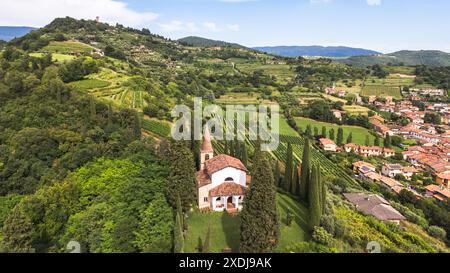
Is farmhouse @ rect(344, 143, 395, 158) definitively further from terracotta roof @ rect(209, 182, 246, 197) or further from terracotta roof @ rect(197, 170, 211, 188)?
terracotta roof @ rect(197, 170, 211, 188)

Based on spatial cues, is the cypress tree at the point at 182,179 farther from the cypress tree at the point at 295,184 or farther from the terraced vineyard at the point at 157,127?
the terraced vineyard at the point at 157,127

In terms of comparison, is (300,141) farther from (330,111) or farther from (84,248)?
(84,248)

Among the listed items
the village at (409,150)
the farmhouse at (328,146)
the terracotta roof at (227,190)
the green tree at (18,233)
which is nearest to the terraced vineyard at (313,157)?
the farmhouse at (328,146)

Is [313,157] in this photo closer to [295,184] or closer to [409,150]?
[295,184]

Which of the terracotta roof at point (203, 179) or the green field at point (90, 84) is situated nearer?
the terracotta roof at point (203, 179)

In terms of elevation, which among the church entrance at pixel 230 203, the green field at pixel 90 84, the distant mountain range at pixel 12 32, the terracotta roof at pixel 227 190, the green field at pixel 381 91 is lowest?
the church entrance at pixel 230 203

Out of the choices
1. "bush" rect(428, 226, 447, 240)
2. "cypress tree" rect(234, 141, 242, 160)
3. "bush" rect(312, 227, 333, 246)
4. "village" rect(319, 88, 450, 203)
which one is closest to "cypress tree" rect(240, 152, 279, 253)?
"bush" rect(312, 227, 333, 246)

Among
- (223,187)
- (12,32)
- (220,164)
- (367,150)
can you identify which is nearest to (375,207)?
(223,187)
